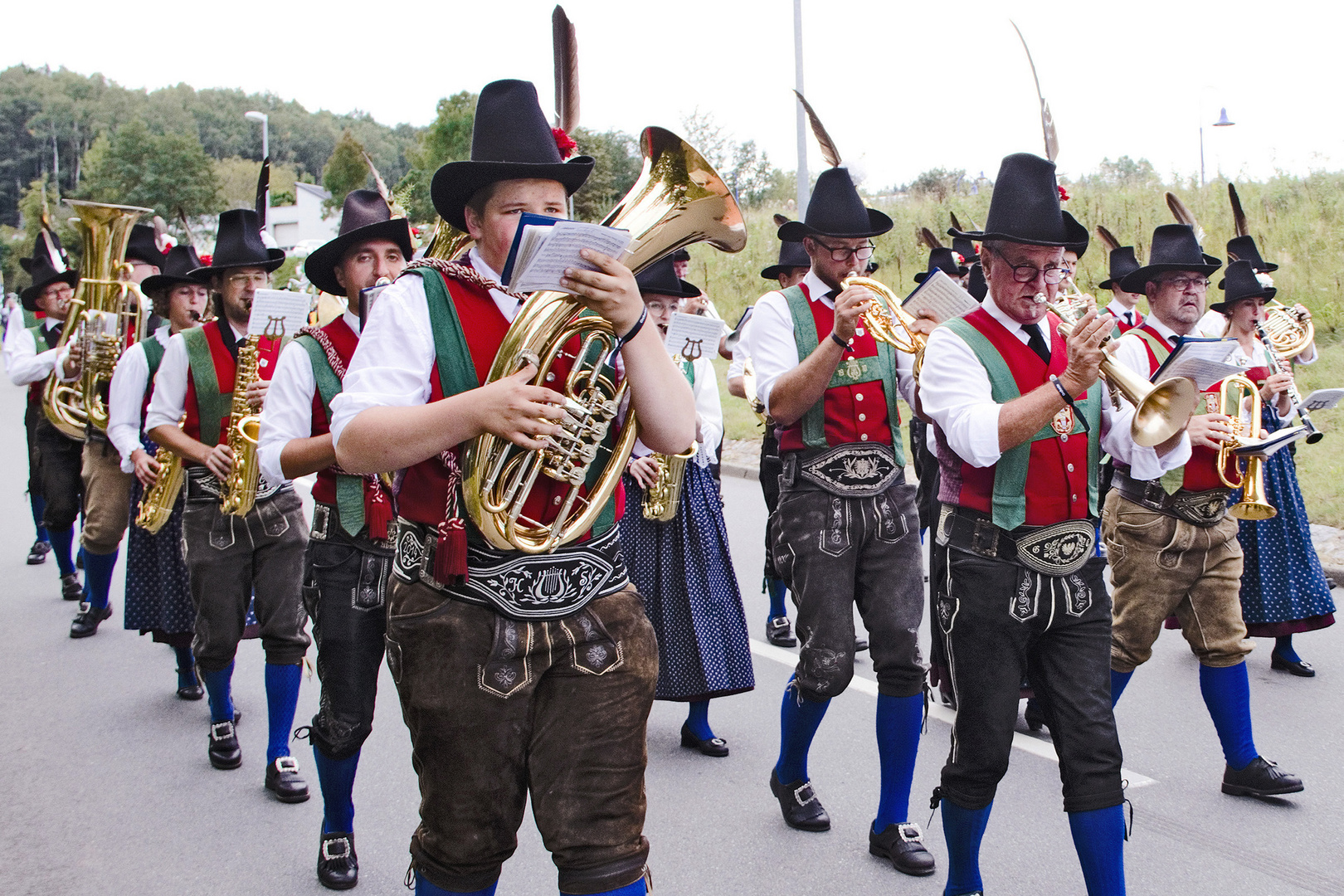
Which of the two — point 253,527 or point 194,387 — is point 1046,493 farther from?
point 194,387

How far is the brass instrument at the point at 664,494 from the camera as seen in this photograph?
16.9 feet

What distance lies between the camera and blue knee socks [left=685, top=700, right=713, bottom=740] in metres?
5.14

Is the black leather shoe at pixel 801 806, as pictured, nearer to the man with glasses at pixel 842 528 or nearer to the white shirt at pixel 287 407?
the man with glasses at pixel 842 528

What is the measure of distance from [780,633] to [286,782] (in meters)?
2.95

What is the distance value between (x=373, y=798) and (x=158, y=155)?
63.4m

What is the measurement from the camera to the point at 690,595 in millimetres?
5121

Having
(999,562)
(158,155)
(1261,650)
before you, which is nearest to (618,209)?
(999,562)

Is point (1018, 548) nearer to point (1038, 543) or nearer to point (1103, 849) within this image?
point (1038, 543)

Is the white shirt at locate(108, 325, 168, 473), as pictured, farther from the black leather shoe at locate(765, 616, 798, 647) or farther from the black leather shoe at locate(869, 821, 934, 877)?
the black leather shoe at locate(869, 821, 934, 877)

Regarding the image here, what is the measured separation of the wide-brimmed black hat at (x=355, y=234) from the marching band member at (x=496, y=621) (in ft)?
4.79

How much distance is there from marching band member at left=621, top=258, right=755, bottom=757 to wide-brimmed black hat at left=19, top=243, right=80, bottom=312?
225 inches

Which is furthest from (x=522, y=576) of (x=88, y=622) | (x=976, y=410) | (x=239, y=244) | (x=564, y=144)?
(x=88, y=622)

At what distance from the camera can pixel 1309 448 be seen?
34.1ft

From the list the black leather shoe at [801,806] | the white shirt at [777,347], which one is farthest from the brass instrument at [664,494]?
the black leather shoe at [801,806]
